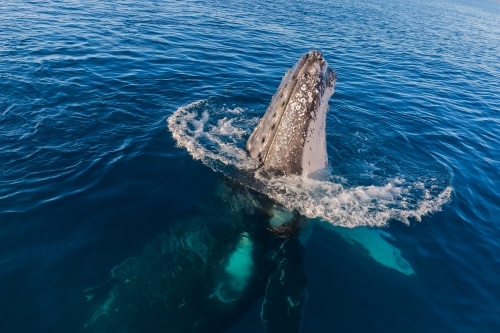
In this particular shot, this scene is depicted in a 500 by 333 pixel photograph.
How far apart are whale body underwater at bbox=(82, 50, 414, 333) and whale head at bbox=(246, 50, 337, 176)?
0.10ft

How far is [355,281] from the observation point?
11.2 meters

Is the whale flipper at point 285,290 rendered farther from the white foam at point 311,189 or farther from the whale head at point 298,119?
the whale head at point 298,119

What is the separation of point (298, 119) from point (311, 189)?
2761 millimetres

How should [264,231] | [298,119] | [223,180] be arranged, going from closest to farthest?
[264,231], [298,119], [223,180]

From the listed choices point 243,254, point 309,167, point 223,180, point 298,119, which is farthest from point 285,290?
point 298,119

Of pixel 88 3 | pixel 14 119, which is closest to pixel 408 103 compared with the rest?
pixel 14 119

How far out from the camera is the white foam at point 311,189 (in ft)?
41.3

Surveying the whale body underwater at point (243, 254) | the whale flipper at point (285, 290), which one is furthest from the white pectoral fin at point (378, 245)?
the whale flipper at point (285, 290)

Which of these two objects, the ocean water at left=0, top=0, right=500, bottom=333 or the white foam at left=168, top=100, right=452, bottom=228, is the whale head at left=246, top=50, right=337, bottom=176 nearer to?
the white foam at left=168, top=100, right=452, bottom=228

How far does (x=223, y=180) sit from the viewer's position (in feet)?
44.2

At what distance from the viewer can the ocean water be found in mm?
10508

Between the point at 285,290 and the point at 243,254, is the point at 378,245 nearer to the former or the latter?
the point at 285,290

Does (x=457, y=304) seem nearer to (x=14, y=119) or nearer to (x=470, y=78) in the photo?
(x=14, y=119)

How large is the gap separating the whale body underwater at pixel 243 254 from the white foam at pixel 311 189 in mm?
345
